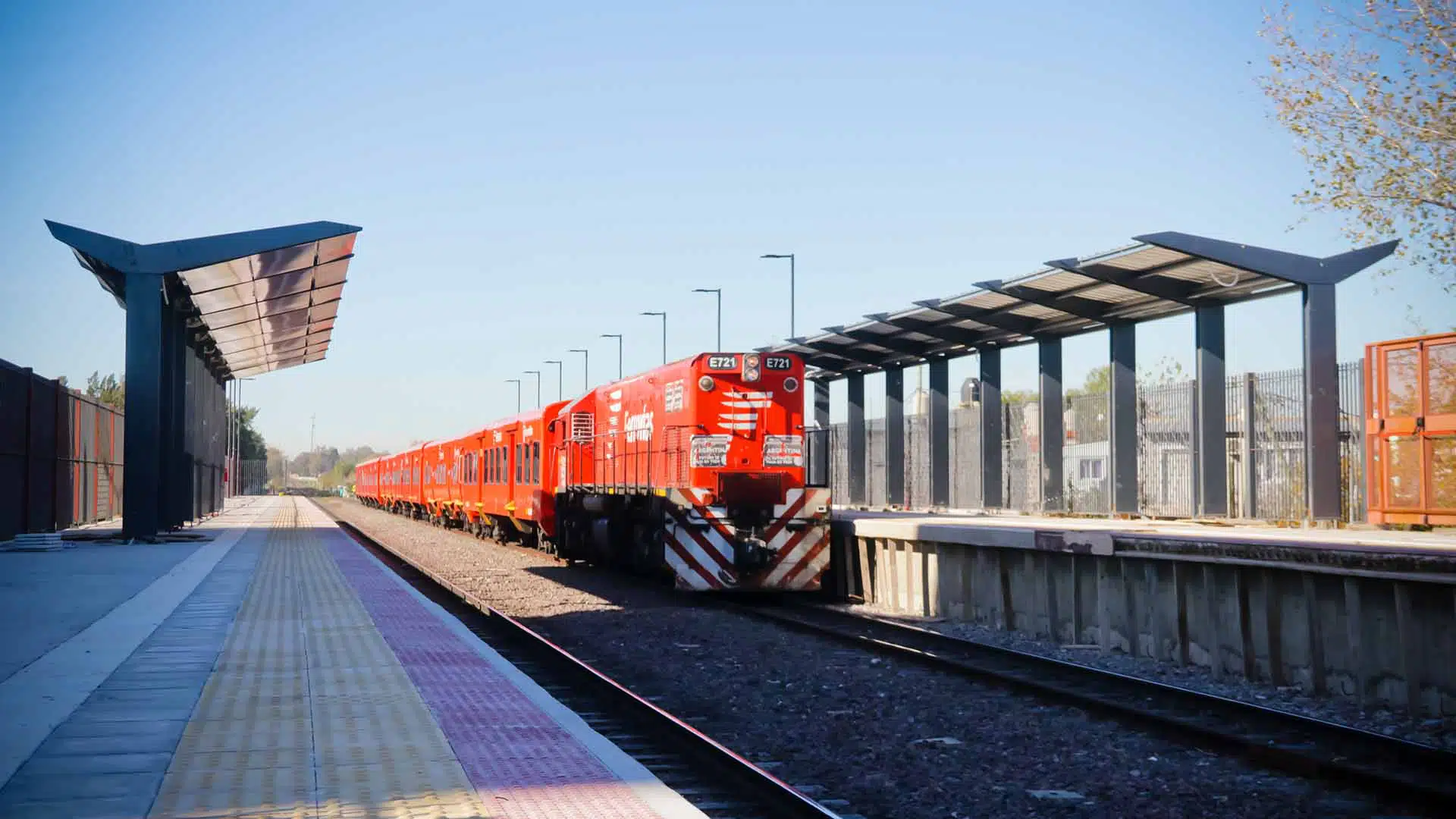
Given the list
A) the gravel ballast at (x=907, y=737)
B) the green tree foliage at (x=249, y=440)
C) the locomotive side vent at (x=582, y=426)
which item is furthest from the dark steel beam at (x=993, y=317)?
the green tree foliage at (x=249, y=440)

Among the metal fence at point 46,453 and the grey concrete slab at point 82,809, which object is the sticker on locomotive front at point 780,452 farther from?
the metal fence at point 46,453

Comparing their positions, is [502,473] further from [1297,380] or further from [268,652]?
[268,652]

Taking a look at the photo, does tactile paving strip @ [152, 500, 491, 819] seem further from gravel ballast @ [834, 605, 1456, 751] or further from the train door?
the train door

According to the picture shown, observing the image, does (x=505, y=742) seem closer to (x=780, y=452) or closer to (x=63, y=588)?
(x=780, y=452)

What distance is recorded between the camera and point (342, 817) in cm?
571

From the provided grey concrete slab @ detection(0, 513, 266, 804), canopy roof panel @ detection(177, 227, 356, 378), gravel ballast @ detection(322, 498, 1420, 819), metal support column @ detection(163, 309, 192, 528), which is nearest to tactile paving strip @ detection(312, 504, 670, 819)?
gravel ballast @ detection(322, 498, 1420, 819)

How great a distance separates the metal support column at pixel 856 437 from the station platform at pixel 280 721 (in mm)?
17847

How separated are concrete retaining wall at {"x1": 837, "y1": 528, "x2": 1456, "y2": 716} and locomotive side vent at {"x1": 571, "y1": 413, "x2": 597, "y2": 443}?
961 cm

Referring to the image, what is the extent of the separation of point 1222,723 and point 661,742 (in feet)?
13.0

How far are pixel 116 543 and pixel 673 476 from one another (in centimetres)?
1479

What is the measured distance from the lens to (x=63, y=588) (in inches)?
662

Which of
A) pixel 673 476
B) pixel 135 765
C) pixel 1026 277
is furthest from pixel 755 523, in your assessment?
pixel 135 765

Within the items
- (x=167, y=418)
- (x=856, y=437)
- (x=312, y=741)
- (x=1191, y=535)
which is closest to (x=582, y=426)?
(x=856, y=437)

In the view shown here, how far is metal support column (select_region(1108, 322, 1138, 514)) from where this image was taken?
75.0 ft
